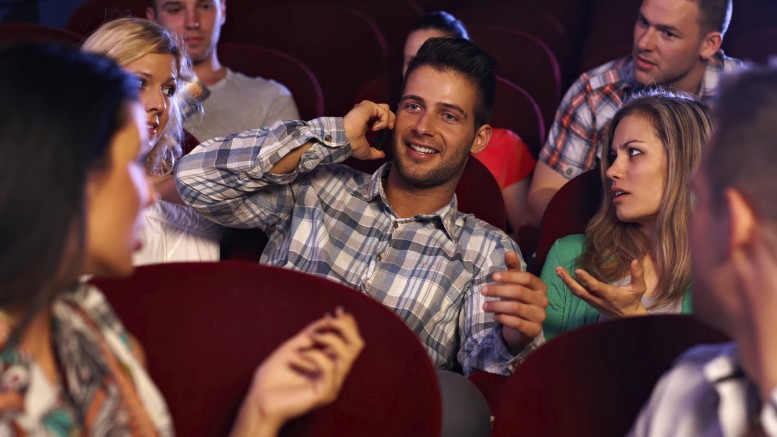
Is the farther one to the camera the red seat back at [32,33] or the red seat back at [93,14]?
the red seat back at [93,14]

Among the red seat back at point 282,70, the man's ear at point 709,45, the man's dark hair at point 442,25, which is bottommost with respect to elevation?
the red seat back at point 282,70

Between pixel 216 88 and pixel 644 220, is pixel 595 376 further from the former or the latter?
pixel 216 88

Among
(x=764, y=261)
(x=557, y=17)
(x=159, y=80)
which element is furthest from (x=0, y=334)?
(x=557, y=17)

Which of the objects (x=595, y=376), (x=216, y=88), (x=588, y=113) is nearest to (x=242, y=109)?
(x=216, y=88)

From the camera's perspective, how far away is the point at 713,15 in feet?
7.12

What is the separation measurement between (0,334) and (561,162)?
1630 millimetres

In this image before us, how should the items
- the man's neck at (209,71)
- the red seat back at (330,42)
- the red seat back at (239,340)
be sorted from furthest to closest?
the red seat back at (330,42) → the man's neck at (209,71) → the red seat back at (239,340)

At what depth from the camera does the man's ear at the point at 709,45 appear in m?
2.16

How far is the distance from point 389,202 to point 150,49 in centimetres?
50

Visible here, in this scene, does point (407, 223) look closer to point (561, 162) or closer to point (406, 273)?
point (406, 273)

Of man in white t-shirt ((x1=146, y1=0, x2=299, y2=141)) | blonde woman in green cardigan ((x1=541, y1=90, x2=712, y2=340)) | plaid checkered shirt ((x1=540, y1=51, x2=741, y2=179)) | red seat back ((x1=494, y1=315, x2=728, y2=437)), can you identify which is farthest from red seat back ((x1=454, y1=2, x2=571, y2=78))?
red seat back ((x1=494, y1=315, x2=728, y2=437))

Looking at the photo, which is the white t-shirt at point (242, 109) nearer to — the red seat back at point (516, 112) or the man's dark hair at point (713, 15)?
the red seat back at point (516, 112)

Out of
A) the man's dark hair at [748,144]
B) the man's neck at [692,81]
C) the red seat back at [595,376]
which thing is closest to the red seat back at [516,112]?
the man's neck at [692,81]

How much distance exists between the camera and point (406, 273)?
1531 mm
